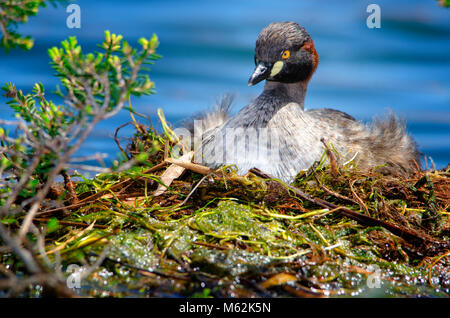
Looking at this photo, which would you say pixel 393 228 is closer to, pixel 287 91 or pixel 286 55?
pixel 287 91

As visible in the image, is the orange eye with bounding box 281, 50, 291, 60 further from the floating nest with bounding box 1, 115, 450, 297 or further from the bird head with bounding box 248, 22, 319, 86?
the floating nest with bounding box 1, 115, 450, 297

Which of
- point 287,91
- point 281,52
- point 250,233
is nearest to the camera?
point 250,233

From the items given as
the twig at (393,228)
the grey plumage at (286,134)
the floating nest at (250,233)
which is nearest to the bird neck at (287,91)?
the grey plumage at (286,134)

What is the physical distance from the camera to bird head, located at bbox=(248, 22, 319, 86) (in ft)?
13.4

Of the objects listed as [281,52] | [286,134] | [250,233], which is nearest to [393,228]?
[250,233]

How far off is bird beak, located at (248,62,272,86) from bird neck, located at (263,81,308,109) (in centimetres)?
21

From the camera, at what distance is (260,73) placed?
13.3 ft

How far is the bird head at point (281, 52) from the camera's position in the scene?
4082 millimetres

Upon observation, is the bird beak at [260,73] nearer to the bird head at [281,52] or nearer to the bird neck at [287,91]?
the bird head at [281,52]

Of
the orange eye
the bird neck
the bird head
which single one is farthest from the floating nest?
the orange eye

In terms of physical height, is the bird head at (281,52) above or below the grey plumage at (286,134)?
above

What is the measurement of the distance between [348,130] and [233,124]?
1.25 m

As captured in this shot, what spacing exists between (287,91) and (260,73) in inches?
16.8

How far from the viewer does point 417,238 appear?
3.07 meters
